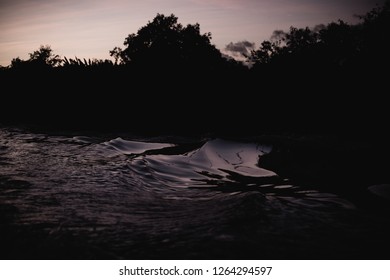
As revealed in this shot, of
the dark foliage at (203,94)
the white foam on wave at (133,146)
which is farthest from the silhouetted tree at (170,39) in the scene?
the white foam on wave at (133,146)

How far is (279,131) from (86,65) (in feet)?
24.6

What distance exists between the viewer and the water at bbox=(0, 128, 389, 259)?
1866 mm

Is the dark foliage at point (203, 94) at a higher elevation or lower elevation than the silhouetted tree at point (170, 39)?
lower

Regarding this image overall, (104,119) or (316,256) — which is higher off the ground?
(104,119)

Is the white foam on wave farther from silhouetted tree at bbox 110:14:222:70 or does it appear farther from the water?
silhouetted tree at bbox 110:14:222:70

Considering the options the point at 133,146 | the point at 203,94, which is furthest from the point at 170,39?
the point at 133,146

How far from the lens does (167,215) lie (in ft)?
8.07

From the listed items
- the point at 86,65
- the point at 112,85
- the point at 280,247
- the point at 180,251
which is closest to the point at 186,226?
the point at 180,251

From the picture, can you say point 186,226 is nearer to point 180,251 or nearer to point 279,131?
point 180,251

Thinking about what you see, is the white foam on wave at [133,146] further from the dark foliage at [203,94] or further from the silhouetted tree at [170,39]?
the silhouetted tree at [170,39]

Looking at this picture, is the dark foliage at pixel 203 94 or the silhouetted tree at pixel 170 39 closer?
the dark foliage at pixel 203 94

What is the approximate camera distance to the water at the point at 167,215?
73.5 inches

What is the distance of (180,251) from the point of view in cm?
184

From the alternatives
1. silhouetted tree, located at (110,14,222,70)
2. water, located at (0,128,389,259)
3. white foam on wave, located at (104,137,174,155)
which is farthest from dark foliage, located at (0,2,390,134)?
silhouetted tree, located at (110,14,222,70)
